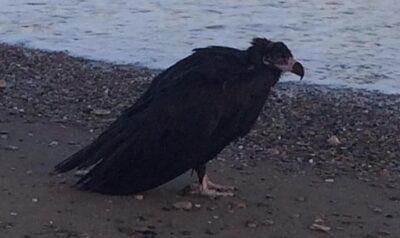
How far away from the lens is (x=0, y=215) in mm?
5480

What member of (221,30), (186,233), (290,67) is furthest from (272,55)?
(221,30)

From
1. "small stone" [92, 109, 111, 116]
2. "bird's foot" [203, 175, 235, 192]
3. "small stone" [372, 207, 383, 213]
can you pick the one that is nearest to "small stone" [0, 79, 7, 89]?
"small stone" [92, 109, 111, 116]

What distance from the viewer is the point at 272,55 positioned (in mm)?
6090

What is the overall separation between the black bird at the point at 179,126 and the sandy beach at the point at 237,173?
134 mm

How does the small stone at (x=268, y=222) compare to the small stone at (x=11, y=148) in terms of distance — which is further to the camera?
the small stone at (x=11, y=148)

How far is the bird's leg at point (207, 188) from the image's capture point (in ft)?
19.7

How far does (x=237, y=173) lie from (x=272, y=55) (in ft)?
2.57

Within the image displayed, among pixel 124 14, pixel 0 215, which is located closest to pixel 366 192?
pixel 0 215

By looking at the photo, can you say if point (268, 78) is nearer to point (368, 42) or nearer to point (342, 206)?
point (342, 206)

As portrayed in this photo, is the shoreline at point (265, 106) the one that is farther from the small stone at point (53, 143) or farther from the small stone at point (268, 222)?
the small stone at point (268, 222)

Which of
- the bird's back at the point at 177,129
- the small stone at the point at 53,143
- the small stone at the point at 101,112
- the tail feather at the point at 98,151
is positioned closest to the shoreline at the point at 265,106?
the small stone at the point at 101,112

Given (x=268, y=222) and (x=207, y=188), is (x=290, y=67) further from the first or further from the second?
(x=268, y=222)

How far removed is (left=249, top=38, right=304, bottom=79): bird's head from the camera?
6.07 metres

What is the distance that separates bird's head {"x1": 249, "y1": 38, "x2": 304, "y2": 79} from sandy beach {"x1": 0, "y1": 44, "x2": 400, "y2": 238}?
660 millimetres
